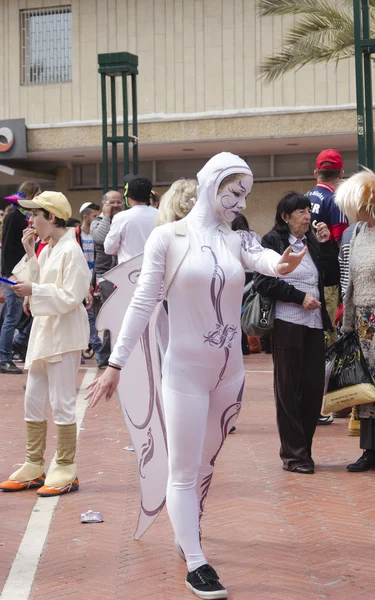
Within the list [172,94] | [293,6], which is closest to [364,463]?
[293,6]

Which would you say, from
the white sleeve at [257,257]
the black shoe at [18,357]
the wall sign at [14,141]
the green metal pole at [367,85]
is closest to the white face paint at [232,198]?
the white sleeve at [257,257]

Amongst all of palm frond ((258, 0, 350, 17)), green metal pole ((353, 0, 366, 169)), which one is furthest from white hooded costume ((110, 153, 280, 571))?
palm frond ((258, 0, 350, 17))

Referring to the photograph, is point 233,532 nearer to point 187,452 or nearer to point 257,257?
point 187,452

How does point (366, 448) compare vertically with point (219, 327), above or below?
below

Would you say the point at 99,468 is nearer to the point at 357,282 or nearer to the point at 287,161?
the point at 357,282

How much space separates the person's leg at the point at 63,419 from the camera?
6727mm

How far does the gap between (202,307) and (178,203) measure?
1.00 m

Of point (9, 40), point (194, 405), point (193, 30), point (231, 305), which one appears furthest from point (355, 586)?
point (9, 40)

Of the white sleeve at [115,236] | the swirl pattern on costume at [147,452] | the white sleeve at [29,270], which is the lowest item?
the swirl pattern on costume at [147,452]

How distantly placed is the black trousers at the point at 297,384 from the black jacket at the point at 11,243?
19.0 feet

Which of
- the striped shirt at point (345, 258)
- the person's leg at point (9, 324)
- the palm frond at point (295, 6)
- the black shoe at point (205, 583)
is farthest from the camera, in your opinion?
the palm frond at point (295, 6)

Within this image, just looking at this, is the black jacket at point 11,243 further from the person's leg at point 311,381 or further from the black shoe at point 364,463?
the black shoe at point 364,463

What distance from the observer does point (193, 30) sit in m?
25.3

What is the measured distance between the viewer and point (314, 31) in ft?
62.8
